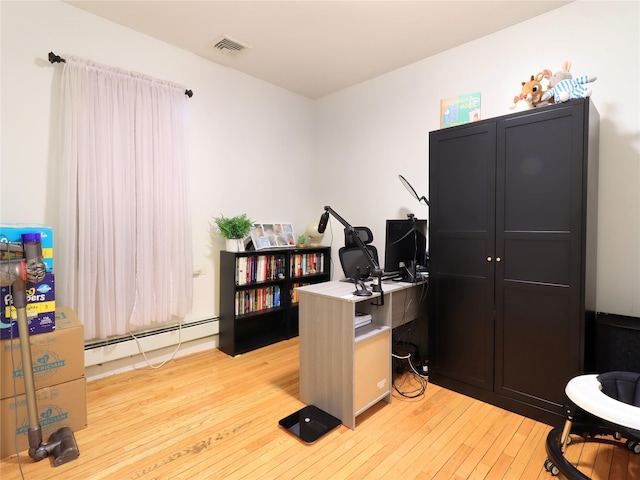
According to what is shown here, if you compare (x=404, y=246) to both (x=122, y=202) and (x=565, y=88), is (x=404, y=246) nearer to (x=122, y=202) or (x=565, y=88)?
(x=565, y=88)

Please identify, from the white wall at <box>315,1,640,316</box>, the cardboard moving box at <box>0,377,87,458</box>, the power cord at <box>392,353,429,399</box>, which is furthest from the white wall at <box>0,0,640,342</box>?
the power cord at <box>392,353,429,399</box>

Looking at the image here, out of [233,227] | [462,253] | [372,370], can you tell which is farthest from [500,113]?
[233,227]

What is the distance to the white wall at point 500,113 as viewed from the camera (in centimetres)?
Answer: 215

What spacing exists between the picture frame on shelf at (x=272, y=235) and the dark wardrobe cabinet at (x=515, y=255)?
1.69m

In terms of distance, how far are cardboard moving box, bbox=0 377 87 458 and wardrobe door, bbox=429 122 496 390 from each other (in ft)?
7.76

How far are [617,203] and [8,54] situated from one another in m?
4.18

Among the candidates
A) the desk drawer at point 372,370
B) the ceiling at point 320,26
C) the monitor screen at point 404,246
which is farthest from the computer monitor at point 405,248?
the ceiling at point 320,26

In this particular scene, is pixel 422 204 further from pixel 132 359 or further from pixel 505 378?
pixel 132 359

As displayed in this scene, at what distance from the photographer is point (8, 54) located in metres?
2.16

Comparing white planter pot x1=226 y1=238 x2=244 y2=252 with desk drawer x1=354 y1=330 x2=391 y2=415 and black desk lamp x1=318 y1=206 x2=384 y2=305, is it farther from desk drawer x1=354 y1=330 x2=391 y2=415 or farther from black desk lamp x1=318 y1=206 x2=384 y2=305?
desk drawer x1=354 y1=330 x2=391 y2=415

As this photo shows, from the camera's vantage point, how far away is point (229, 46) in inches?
114

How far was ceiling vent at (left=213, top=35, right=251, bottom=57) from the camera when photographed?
2.81 metres

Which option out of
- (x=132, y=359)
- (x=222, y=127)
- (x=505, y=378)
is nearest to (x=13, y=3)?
(x=222, y=127)

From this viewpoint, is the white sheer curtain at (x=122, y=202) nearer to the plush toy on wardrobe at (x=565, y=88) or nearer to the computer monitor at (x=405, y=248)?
the computer monitor at (x=405, y=248)
